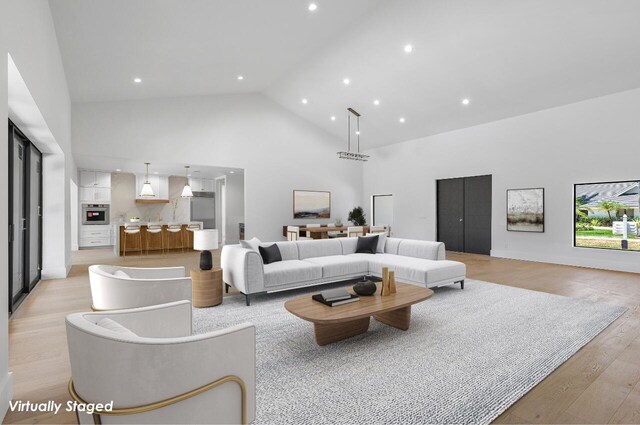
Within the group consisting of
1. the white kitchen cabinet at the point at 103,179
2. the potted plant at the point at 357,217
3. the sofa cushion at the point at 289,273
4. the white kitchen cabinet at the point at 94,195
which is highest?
the white kitchen cabinet at the point at 103,179

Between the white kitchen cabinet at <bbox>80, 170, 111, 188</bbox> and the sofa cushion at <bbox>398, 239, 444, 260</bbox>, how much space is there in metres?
8.91

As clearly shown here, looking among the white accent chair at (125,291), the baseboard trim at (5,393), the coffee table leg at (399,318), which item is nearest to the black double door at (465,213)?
the coffee table leg at (399,318)

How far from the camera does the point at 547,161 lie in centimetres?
714

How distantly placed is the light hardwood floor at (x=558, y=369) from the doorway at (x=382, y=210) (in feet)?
18.4

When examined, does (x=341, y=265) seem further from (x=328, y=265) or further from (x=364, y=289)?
(x=364, y=289)

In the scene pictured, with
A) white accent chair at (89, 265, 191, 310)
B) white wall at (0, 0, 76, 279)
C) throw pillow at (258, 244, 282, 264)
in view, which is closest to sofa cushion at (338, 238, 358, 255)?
throw pillow at (258, 244, 282, 264)

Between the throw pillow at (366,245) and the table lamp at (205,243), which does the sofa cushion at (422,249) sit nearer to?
the throw pillow at (366,245)

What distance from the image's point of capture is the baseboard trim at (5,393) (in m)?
1.86

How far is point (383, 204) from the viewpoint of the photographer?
11031 mm

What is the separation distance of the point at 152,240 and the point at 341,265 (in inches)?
247

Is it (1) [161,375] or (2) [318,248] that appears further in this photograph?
(2) [318,248]

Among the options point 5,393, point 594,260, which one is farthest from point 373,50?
point 5,393

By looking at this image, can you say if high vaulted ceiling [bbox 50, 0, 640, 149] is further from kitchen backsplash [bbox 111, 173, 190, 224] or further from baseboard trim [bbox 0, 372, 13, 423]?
kitchen backsplash [bbox 111, 173, 190, 224]

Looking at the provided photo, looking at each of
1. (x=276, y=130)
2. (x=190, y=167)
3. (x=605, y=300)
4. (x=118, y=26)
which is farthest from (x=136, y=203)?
(x=605, y=300)
